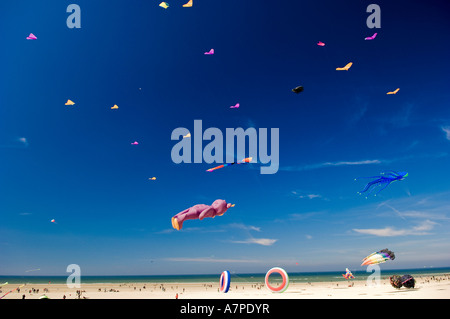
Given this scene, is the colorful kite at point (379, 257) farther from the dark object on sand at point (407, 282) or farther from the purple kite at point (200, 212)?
the purple kite at point (200, 212)

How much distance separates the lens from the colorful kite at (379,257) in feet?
74.1

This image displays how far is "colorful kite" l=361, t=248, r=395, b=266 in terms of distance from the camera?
22578 mm

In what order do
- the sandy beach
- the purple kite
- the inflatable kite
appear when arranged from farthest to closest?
the inflatable kite
the sandy beach
the purple kite

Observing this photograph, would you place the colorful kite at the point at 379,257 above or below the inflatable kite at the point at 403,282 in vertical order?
above

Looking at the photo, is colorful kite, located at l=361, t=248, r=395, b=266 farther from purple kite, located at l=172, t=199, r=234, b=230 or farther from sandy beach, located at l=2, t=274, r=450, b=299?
purple kite, located at l=172, t=199, r=234, b=230

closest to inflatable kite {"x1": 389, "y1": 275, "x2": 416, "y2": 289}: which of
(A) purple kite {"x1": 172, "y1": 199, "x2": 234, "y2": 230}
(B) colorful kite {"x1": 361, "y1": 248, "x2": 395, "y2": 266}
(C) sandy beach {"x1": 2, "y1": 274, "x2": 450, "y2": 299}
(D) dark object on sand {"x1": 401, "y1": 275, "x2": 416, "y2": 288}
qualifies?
(D) dark object on sand {"x1": 401, "y1": 275, "x2": 416, "y2": 288}

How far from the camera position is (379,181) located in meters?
12.7

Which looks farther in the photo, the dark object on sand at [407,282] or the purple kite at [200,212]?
the dark object on sand at [407,282]

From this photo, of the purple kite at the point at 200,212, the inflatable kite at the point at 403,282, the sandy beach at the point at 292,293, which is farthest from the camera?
the inflatable kite at the point at 403,282

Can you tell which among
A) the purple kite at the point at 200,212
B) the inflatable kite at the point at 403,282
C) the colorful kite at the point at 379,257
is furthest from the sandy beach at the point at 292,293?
the purple kite at the point at 200,212

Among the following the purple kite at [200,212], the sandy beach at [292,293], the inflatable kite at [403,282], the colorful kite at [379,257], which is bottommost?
the sandy beach at [292,293]

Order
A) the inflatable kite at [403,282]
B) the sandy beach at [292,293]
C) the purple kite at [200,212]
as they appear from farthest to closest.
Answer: the inflatable kite at [403,282], the sandy beach at [292,293], the purple kite at [200,212]

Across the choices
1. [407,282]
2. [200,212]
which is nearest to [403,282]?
[407,282]
